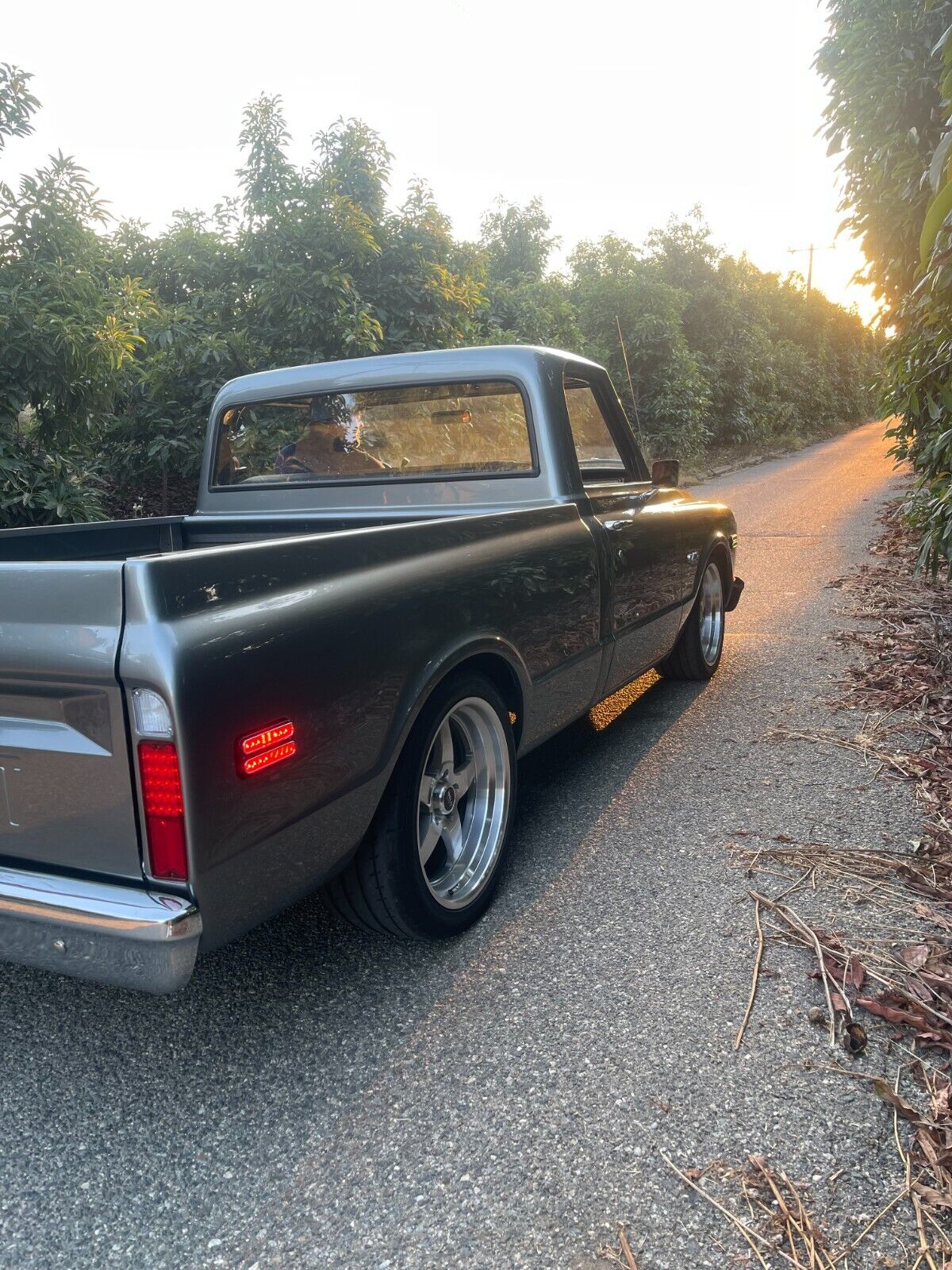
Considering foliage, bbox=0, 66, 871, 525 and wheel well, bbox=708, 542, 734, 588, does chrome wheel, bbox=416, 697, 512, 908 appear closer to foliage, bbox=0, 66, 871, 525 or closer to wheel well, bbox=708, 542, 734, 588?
foliage, bbox=0, 66, 871, 525

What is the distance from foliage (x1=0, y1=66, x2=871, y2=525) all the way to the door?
A: 1.13 ft

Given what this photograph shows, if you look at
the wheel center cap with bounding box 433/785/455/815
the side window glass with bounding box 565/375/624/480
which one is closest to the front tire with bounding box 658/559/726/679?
the side window glass with bounding box 565/375/624/480

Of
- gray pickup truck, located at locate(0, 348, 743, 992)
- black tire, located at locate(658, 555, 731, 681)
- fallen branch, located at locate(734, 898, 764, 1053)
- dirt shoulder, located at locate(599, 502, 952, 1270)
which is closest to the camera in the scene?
dirt shoulder, located at locate(599, 502, 952, 1270)

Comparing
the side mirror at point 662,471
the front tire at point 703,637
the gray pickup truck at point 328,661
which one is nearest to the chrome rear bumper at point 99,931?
the gray pickup truck at point 328,661

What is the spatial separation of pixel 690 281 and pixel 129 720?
2713 centimetres

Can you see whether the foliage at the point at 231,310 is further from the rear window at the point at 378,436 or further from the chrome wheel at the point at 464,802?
the chrome wheel at the point at 464,802

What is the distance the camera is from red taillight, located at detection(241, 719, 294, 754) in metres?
1.86

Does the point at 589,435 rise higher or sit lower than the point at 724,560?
higher

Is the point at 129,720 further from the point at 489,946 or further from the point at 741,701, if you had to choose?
the point at 741,701

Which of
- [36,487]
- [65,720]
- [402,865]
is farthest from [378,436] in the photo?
[36,487]

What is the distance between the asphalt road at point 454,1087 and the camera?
174cm

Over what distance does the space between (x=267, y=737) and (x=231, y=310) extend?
10092mm

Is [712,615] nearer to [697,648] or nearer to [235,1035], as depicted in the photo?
[697,648]

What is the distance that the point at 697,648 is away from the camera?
5.06m
